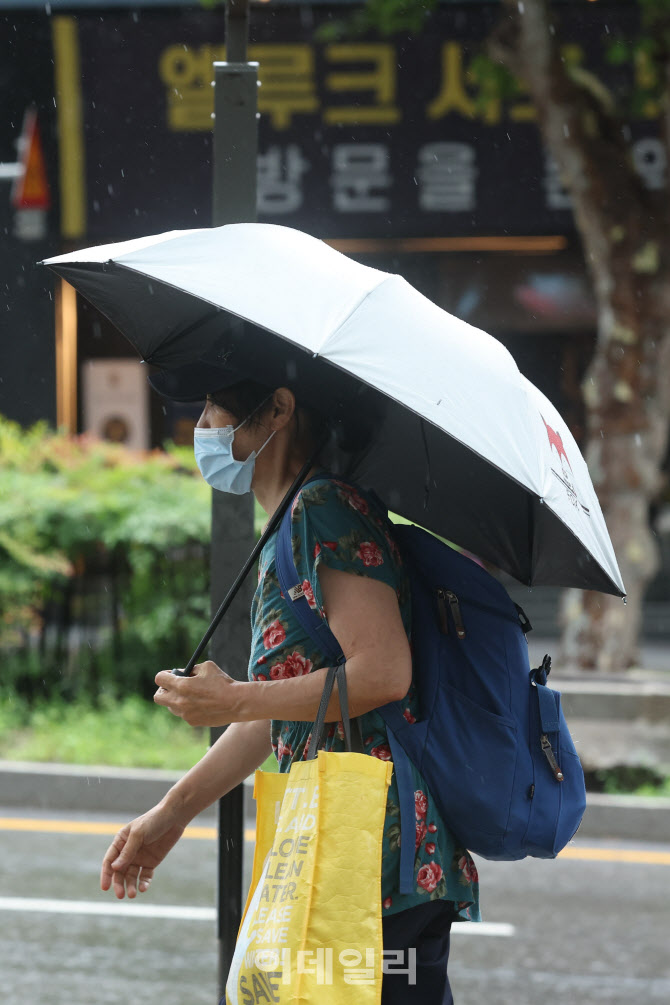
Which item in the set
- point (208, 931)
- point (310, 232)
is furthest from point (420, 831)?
point (310, 232)

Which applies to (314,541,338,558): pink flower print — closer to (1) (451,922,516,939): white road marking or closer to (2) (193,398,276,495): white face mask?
(2) (193,398,276,495): white face mask

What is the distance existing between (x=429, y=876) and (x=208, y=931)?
3160 mm

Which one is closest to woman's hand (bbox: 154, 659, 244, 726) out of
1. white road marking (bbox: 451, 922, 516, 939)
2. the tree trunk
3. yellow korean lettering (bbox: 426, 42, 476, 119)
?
white road marking (bbox: 451, 922, 516, 939)

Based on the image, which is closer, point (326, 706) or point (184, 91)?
point (326, 706)

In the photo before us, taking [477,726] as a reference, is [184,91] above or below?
above

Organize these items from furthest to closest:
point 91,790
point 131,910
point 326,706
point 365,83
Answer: point 365,83 < point 91,790 < point 131,910 < point 326,706

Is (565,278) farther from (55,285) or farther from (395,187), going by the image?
(55,285)

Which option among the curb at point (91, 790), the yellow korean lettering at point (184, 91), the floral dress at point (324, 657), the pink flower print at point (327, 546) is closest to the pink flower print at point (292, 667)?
the floral dress at point (324, 657)

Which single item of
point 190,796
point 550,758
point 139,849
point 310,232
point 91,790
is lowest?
point 91,790

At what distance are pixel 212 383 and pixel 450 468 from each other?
51 cm

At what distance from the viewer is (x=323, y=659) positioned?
204 cm

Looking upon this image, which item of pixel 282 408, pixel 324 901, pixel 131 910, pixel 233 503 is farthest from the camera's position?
pixel 131 910

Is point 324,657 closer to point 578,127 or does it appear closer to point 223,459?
point 223,459

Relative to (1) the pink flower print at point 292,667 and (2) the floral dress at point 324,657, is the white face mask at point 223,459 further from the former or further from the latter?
(1) the pink flower print at point 292,667
